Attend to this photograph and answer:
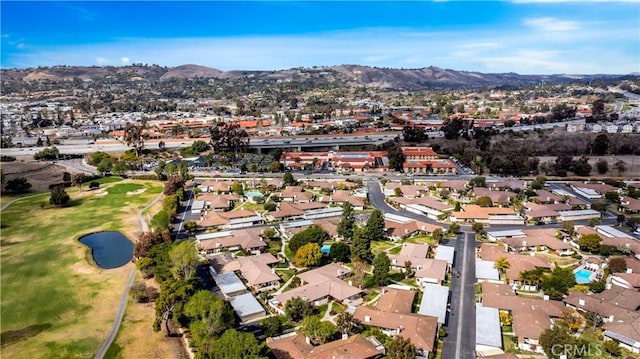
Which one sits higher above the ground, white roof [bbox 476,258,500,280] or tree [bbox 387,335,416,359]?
tree [bbox 387,335,416,359]

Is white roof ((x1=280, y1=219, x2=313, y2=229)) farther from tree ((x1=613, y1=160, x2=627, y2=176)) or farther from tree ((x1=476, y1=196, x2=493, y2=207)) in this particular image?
tree ((x1=613, y1=160, x2=627, y2=176))

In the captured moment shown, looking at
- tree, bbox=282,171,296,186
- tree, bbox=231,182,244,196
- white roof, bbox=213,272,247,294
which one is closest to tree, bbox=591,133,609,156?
tree, bbox=282,171,296,186

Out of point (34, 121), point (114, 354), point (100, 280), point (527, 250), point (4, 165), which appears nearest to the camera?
point (114, 354)

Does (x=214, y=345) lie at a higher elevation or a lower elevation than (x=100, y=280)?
higher

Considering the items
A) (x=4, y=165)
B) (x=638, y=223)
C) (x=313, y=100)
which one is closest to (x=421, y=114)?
(x=313, y=100)

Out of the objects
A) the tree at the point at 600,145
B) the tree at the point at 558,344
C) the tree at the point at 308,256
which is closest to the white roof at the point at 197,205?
the tree at the point at 308,256

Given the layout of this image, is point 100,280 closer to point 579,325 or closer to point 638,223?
point 579,325

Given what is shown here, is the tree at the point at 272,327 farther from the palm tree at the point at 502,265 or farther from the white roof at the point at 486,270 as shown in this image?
the palm tree at the point at 502,265

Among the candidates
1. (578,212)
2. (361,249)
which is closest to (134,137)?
(361,249)
